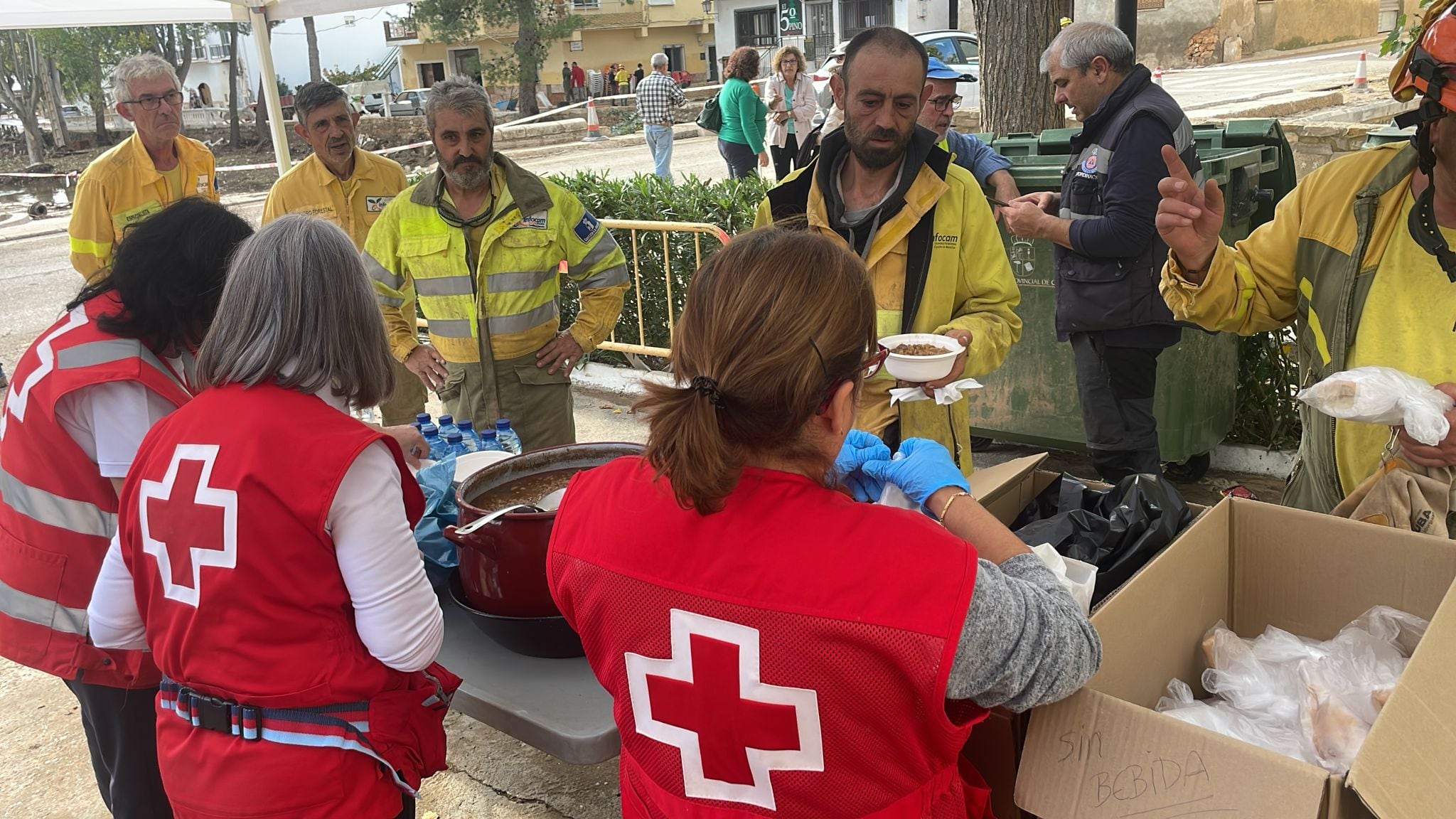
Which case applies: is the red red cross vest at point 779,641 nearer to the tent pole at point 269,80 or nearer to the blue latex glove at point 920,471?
the blue latex glove at point 920,471

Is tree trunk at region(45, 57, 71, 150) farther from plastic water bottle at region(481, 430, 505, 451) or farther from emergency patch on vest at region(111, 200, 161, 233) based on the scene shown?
Answer: plastic water bottle at region(481, 430, 505, 451)

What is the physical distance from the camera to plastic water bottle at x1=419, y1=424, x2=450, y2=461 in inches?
122

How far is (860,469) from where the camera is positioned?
193 centimetres

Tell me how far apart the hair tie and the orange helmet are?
1679mm

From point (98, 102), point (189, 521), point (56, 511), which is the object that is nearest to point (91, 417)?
point (56, 511)

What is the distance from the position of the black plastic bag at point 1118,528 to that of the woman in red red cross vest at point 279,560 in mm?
1269

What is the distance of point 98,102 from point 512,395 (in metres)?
42.8

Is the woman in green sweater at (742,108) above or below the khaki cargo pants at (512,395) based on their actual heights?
above

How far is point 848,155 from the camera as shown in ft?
10.7

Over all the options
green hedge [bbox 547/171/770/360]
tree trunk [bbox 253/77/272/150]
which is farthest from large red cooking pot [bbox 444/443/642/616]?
tree trunk [bbox 253/77/272/150]

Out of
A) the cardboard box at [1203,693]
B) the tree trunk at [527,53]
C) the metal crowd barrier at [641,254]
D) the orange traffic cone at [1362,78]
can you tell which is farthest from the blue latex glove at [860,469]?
the tree trunk at [527,53]

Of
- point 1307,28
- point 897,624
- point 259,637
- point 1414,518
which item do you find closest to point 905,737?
point 897,624

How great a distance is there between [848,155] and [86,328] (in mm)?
2155

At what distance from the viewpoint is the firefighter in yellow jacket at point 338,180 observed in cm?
482
